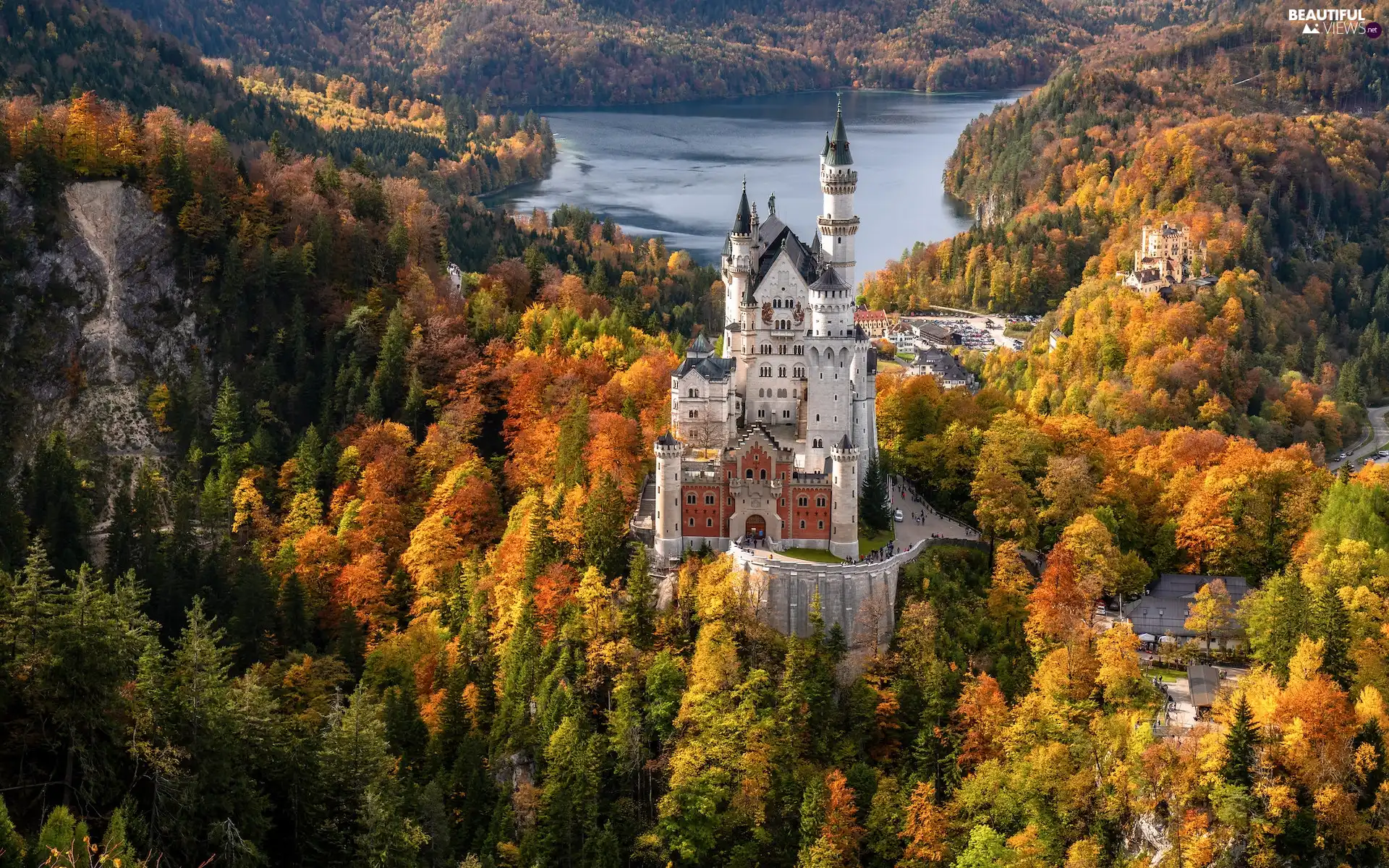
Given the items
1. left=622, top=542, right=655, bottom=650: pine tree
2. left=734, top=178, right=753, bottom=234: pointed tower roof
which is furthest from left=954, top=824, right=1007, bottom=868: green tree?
left=734, top=178, right=753, bottom=234: pointed tower roof

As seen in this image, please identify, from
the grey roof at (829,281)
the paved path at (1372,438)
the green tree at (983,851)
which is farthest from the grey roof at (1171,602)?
the paved path at (1372,438)

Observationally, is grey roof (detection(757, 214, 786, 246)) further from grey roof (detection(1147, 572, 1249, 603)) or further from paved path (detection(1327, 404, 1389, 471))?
paved path (detection(1327, 404, 1389, 471))

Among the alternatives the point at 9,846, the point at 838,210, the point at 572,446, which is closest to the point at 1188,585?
the point at 838,210

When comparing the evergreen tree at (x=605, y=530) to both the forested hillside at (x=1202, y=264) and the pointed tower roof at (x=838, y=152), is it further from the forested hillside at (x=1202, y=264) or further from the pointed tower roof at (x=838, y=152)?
the forested hillside at (x=1202, y=264)

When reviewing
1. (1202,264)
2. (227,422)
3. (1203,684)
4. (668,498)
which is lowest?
(1203,684)

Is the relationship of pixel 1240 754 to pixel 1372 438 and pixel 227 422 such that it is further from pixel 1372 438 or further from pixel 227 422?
pixel 1372 438

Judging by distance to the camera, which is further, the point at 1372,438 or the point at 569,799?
the point at 1372,438

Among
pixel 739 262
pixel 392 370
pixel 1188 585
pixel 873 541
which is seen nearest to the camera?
pixel 1188 585

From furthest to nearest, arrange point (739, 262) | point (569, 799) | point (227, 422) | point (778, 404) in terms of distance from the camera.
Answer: point (227, 422)
point (739, 262)
point (778, 404)
point (569, 799)
